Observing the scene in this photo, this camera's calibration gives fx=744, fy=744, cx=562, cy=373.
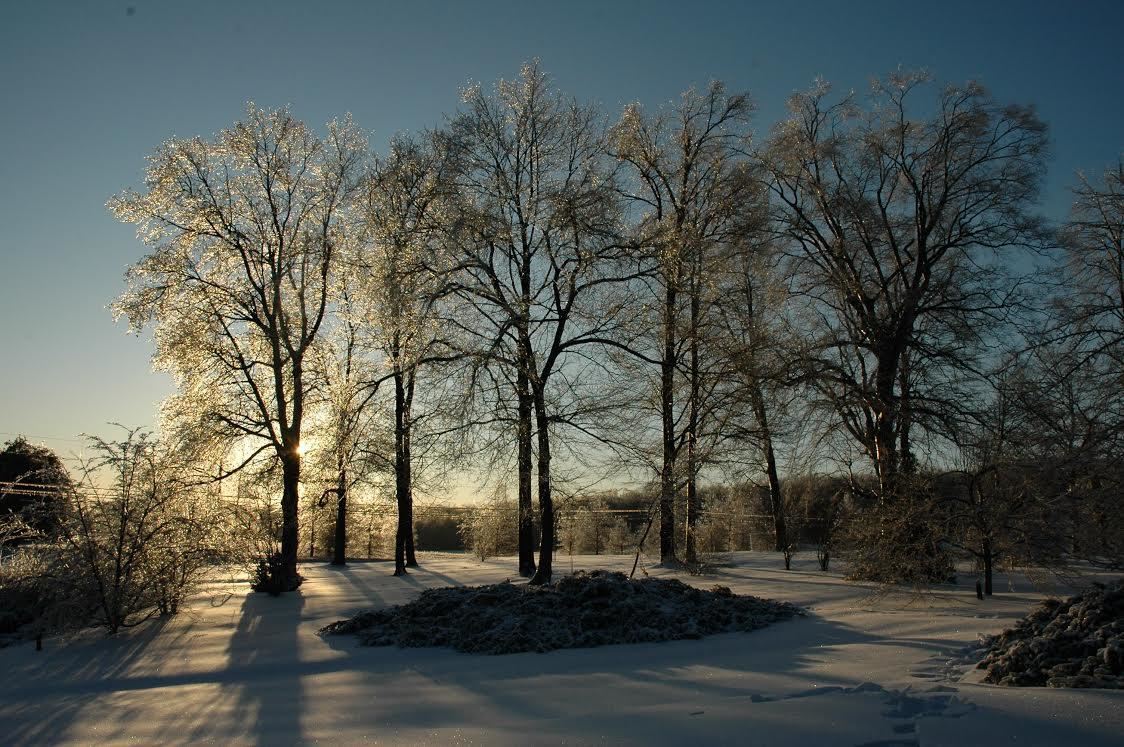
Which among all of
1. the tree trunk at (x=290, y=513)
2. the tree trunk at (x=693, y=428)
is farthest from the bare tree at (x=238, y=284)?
the tree trunk at (x=693, y=428)

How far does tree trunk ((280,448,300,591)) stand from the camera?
1434cm

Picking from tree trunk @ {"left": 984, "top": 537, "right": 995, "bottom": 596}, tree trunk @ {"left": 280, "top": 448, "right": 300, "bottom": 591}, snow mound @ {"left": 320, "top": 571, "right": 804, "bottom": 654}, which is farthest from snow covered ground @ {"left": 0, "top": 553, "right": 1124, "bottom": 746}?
tree trunk @ {"left": 280, "top": 448, "right": 300, "bottom": 591}

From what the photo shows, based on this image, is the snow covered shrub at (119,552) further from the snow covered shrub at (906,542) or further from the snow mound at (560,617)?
the snow covered shrub at (906,542)

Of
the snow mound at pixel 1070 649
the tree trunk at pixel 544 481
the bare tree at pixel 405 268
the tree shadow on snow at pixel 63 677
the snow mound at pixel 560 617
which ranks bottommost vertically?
the tree shadow on snow at pixel 63 677

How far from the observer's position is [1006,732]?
3834 millimetres

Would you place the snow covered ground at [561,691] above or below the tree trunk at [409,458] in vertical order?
below

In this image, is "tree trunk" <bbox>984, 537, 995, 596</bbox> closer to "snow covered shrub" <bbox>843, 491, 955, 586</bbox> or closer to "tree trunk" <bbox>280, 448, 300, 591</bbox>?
"snow covered shrub" <bbox>843, 491, 955, 586</bbox>

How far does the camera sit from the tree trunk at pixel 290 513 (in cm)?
1434

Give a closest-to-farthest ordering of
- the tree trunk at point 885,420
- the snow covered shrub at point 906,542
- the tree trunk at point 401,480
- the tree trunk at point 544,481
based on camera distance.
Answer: the snow covered shrub at point 906,542 → the tree trunk at point 544,481 → the tree trunk at point 885,420 → the tree trunk at point 401,480

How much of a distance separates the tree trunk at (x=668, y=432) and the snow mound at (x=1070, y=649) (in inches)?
284

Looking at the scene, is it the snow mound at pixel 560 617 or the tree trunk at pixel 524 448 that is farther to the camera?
the tree trunk at pixel 524 448

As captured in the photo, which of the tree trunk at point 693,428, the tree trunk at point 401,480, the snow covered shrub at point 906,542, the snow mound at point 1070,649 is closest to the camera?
the snow mound at point 1070,649

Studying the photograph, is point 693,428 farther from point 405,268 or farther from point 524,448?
point 405,268

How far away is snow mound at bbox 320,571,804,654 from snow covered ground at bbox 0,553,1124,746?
0.31 m
